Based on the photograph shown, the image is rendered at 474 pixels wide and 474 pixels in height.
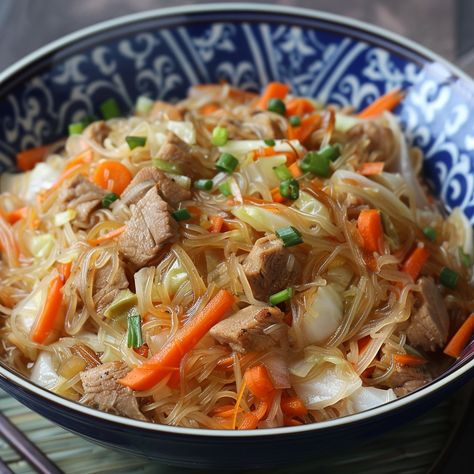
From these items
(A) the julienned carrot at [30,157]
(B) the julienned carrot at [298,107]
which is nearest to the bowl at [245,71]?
(A) the julienned carrot at [30,157]

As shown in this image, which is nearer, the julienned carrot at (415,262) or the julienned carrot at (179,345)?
the julienned carrot at (179,345)

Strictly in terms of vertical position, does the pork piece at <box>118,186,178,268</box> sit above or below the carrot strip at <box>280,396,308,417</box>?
above

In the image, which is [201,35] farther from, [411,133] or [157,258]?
[157,258]

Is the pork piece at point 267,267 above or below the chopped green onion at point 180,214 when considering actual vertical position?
below

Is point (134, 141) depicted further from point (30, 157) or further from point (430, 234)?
point (430, 234)

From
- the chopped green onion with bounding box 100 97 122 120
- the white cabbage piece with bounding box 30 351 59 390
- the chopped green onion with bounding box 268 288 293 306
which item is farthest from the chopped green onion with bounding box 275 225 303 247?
the chopped green onion with bounding box 100 97 122 120

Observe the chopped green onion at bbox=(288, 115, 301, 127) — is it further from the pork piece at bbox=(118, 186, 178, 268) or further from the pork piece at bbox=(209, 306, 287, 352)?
the pork piece at bbox=(209, 306, 287, 352)

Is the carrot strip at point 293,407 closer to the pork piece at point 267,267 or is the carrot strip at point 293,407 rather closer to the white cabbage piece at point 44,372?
the pork piece at point 267,267
